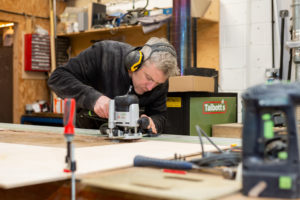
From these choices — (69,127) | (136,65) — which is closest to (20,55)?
(136,65)

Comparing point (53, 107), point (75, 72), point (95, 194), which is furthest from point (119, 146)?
point (53, 107)

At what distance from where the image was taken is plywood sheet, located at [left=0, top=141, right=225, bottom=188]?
1.02 metres

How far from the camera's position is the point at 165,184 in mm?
897

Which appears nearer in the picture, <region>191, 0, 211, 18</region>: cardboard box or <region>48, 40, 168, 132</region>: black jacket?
<region>48, 40, 168, 132</region>: black jacket

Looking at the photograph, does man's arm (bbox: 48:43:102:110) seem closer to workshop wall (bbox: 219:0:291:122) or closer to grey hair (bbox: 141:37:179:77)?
grey hair (bbox: 141:37:179:77)

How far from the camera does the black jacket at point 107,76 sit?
239 centimetres

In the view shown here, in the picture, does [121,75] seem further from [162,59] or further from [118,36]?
[118,36]

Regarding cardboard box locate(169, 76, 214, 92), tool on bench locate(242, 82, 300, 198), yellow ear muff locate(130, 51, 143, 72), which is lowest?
tool on bench locate(242, 82, 300, 198)

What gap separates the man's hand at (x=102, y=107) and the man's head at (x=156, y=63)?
0.29 metres

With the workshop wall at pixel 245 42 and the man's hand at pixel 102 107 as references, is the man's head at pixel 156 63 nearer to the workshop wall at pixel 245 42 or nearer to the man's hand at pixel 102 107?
the man's hand at pixel 102 107

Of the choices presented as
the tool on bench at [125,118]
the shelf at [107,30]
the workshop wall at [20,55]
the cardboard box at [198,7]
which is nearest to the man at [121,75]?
Answer: the tool on bench at [125,118]

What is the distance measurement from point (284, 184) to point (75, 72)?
72.6 inches

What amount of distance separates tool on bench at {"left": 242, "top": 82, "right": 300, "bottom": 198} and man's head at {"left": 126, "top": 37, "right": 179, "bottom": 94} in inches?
49.1

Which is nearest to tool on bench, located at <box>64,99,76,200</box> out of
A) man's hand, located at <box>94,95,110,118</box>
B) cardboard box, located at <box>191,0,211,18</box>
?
man's hand, located at <box>94,95,110,118</box>
